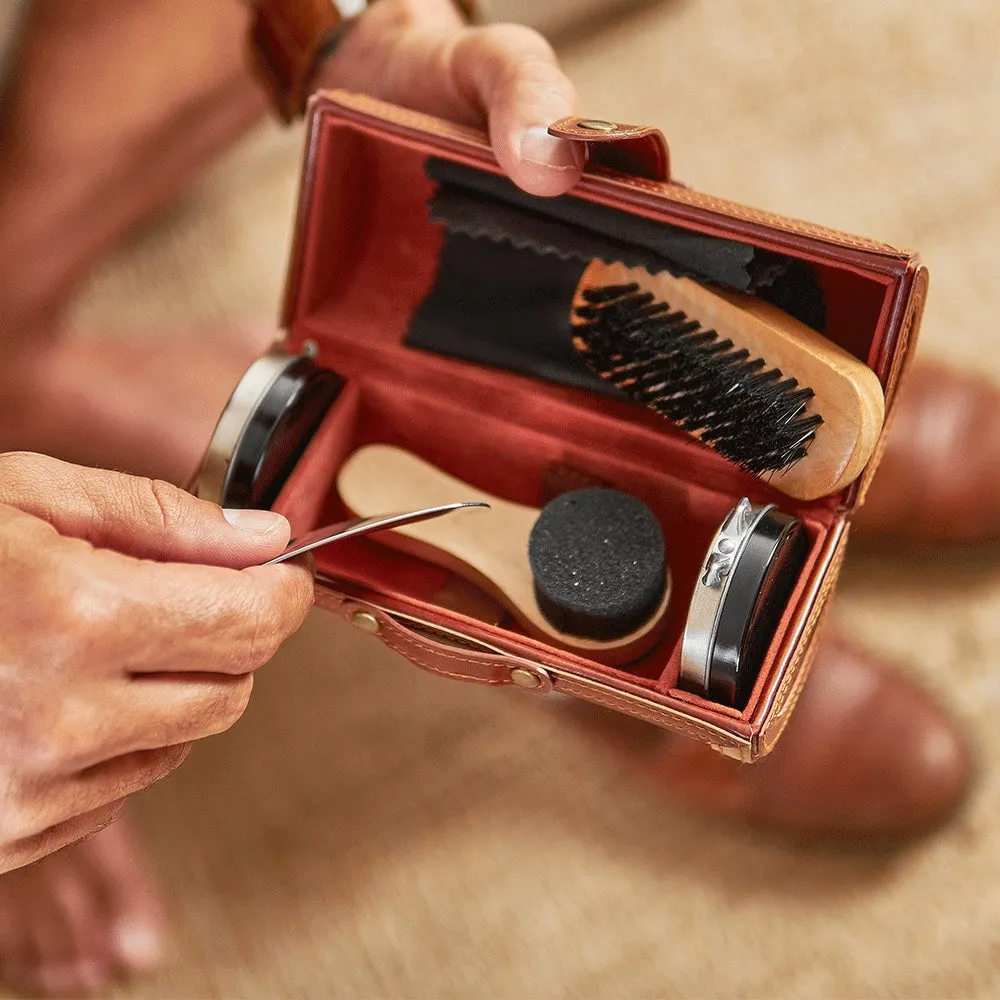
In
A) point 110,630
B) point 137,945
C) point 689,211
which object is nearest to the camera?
point 110,630

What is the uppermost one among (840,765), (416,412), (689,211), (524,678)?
(689,211)

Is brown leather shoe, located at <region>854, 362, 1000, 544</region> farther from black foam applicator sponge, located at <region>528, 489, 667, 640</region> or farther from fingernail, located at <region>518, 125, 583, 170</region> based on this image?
fingernail, located at <region>518, 125, 583, 170</region>

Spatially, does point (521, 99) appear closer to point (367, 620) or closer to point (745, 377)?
A: point (745, 377)

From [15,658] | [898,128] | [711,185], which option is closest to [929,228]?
[898,128]

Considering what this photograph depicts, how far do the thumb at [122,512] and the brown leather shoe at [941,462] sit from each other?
0.60 meters

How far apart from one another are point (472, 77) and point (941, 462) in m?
0.52

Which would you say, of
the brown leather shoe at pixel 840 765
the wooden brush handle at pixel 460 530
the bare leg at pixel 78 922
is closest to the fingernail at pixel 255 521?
the wooden brush handle at pixel 460 530

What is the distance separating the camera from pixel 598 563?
0.65m

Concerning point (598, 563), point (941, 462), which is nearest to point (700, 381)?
point (598, 563)

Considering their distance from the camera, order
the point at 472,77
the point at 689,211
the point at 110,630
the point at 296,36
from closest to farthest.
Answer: the point at 110,630 < the point at 689,211 < the point at 472,77 < the point at 296,36

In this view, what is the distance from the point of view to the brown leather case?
58 centimetres

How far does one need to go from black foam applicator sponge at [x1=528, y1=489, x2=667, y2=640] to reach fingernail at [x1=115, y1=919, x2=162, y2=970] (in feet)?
1.79

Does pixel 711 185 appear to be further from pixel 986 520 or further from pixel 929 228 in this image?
pixel 986 520

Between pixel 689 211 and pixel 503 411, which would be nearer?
pixel 689 211
